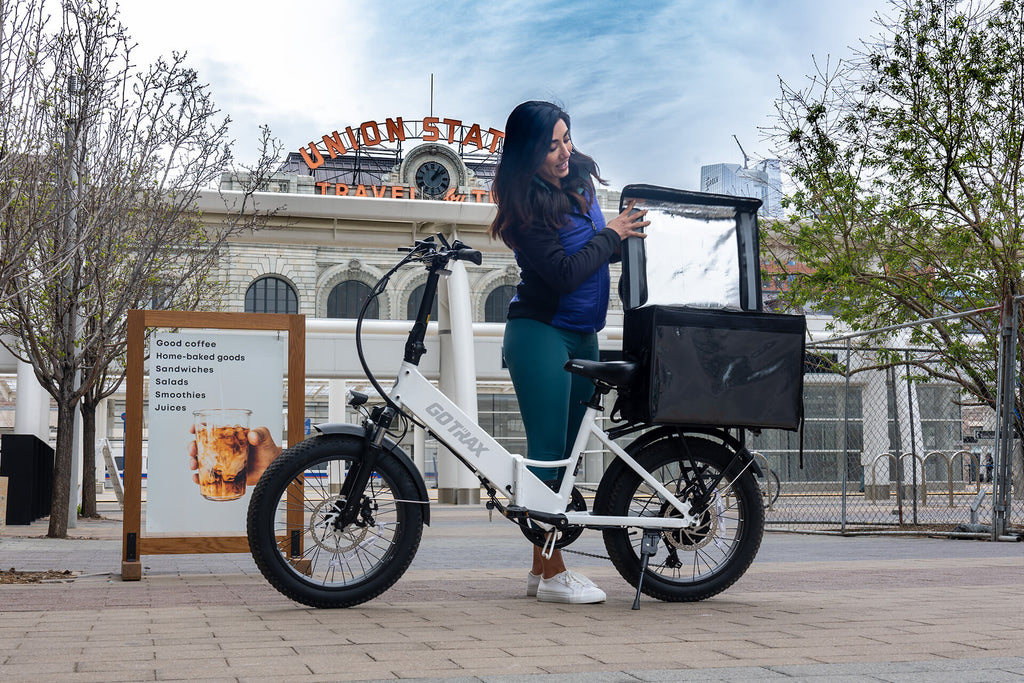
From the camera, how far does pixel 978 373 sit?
12742 mm

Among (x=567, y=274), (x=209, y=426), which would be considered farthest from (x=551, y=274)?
(x=209, y=426)

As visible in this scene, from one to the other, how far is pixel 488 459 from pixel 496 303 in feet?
160

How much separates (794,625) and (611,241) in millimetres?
1822

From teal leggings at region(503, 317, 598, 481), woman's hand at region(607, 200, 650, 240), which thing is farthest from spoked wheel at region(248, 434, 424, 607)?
woman's hand at region(607, 200, 650, 240)

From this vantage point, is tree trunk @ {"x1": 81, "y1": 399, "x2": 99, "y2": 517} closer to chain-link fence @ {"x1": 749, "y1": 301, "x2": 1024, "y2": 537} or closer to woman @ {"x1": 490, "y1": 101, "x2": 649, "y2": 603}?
chain-link fence @ {"x1": 749, "y1": 301, "x2": 1024, "y2": 537}

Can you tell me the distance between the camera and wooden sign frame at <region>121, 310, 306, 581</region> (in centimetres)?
679

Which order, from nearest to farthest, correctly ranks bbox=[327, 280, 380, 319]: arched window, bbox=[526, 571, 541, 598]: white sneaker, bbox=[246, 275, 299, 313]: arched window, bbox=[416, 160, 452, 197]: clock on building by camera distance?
bbox=[526, 571, 541, 598]: white sneaker < bbox=[246, 275, 299, 313]: arched window < bbox=[327, 280, 380, 319]: arched window < bbox=[416, 160, 452, 197]: clock on building

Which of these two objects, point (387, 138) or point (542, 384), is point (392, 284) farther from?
point (542, 384)

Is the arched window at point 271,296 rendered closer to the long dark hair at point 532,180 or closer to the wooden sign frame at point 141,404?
the wooden sign frame at point 141,404

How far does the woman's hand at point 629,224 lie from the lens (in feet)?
17.4

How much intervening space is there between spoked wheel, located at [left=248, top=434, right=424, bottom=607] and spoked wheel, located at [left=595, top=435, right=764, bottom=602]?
2.93 feet

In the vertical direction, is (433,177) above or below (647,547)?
above

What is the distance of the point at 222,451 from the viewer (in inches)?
279

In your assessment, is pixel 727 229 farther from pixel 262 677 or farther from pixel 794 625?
pixel 262 677
